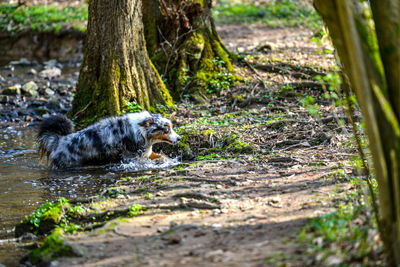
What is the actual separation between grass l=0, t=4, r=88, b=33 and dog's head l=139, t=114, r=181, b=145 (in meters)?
11.9

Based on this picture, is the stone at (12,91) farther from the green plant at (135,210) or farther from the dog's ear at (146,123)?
the green plant at (135,210)

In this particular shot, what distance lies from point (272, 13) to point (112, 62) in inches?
518

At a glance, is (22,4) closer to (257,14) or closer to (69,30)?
(69,30)

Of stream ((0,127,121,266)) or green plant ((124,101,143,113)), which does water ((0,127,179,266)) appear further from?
green plant ((124,101,143,113))

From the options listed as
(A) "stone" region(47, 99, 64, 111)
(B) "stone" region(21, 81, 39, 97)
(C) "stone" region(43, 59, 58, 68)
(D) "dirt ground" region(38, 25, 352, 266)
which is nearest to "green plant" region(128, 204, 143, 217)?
(D) "dirt ground" region(38, 25, 352, 266)

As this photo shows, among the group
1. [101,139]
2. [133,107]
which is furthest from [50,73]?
[101,139]

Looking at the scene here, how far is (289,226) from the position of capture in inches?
196

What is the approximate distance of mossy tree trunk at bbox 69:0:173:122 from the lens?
976 centimetres

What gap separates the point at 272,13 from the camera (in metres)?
21.5

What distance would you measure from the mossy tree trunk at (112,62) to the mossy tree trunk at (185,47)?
5.58 feet

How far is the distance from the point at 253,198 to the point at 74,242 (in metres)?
2.17

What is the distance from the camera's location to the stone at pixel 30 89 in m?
14.6

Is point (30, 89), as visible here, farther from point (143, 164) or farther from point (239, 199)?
point (239, 199)

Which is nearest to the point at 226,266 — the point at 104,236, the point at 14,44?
the point at 104,236
